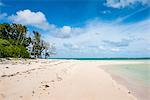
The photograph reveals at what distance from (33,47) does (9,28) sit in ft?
27.6

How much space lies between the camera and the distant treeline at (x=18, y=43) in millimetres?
35156

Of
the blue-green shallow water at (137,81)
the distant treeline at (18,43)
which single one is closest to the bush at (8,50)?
the distant treeline at (18,43)

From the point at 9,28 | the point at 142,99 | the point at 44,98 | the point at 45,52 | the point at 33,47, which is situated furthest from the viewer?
the point at 45,52

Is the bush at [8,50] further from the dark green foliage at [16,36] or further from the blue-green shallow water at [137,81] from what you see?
the blue-green shallow water at [137,81]

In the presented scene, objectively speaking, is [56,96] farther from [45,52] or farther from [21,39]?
[45,52]

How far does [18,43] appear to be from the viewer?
4478 centimetres

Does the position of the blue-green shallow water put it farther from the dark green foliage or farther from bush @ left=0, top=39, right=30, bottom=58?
the dark green foliage

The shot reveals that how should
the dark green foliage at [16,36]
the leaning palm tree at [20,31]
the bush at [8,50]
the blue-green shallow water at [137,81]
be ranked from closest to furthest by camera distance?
the blue-green shallow water at [137,81], the bush at [8,50], the dark green foliage at [16,36], the leaning palm tree at [20,31]

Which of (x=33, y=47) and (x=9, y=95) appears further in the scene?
(x=33, y=47)

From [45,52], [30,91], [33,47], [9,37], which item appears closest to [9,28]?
[9,37]

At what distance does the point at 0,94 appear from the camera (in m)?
5.62

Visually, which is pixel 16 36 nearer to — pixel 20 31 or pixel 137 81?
pixel 20 31

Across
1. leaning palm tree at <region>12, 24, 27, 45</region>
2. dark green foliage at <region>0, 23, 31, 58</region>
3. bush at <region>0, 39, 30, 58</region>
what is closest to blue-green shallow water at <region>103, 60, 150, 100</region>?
bush at <region>0, 39, 30, 58</region>

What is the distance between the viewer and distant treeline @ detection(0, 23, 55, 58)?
1384 inches
